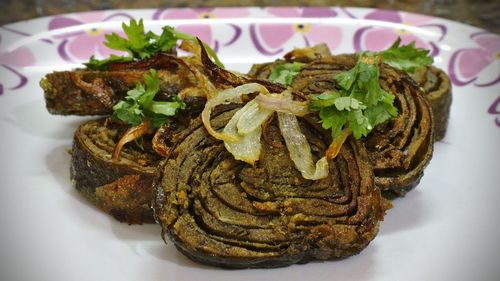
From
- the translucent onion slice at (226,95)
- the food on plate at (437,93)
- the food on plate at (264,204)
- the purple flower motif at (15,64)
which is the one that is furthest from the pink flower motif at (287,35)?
the food on plate at (264,204)

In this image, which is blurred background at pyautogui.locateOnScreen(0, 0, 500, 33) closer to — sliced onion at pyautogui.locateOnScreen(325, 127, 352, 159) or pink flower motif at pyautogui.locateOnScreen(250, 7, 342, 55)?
pink flower motif at pyautogui.locateOnScreen(250, 7, 342, 55)

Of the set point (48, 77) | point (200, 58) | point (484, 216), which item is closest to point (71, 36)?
point (48, 77)

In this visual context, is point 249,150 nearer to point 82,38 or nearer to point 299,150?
point 299,150

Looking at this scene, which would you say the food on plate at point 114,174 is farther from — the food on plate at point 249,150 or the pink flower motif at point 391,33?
the pink flower motif at point 391,33

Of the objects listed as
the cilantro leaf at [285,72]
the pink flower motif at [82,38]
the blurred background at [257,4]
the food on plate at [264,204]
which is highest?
the cilantro leaf at [285,72]

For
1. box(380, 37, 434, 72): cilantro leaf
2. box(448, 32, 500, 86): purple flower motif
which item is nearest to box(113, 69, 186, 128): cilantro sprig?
box(380, 37, 434, 72): cilantro leaf

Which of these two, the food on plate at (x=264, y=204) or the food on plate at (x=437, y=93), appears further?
the food on plate at (x=437, y=93)
